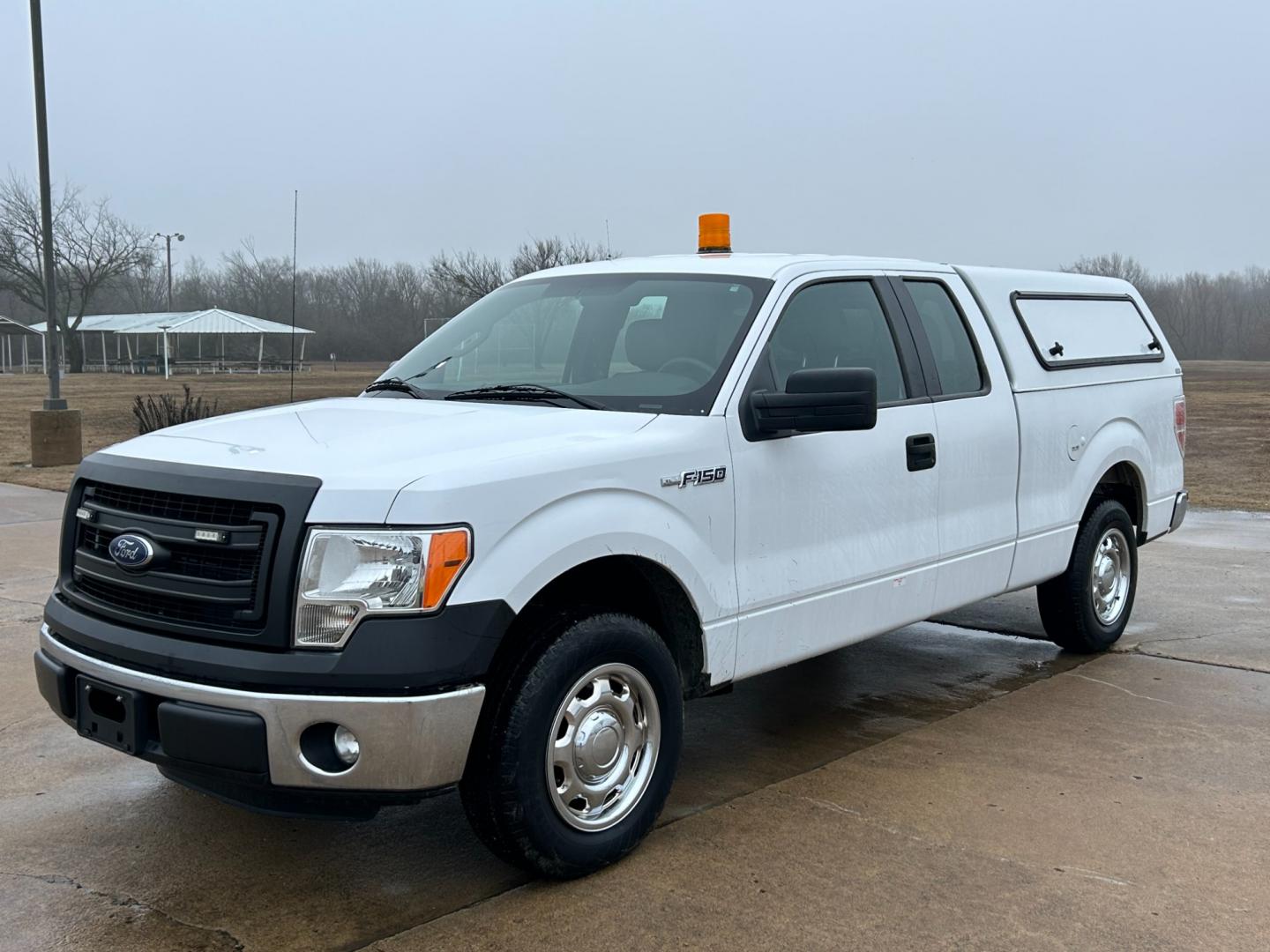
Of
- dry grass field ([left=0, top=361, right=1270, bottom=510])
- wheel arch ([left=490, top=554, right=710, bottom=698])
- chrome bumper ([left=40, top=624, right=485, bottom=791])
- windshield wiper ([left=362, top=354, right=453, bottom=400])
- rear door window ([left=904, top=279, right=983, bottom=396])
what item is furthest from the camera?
dry grass field ([left=0, top=361, right=1270, bottom=510])

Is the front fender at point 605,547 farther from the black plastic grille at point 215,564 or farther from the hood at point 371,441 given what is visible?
the black plastic grille at point 215,564

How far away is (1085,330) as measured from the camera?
6.26 meters

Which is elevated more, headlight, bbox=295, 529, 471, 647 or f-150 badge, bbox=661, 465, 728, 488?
f-150 badge, bbox=661, 465, 728, 488

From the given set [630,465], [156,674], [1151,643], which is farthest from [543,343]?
[1151,643]

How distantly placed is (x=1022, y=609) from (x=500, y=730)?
4915mm

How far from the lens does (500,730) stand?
3434mm

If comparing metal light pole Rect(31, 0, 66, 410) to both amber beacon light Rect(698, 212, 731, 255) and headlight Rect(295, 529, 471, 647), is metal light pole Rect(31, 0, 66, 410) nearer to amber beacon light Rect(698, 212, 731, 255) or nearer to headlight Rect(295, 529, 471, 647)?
amber beacon light Rect(698, 212, 731, 255)

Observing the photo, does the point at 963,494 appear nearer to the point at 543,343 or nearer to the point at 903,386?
the point at 903,386

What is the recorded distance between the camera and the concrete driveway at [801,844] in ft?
11.1

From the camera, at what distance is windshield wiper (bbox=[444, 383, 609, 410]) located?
429cm

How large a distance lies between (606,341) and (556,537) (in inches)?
51.9

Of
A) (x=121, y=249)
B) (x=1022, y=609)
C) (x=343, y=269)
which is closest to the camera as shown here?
(x=1022, y=609)

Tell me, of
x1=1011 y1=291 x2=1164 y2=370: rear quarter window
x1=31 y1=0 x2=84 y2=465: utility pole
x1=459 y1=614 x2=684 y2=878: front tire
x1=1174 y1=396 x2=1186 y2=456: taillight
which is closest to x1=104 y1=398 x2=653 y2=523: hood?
x1=459 y1=614 x2=684 y2=878: front tire

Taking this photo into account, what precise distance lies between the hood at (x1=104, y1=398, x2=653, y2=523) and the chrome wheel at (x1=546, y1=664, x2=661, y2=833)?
72 centimetres
